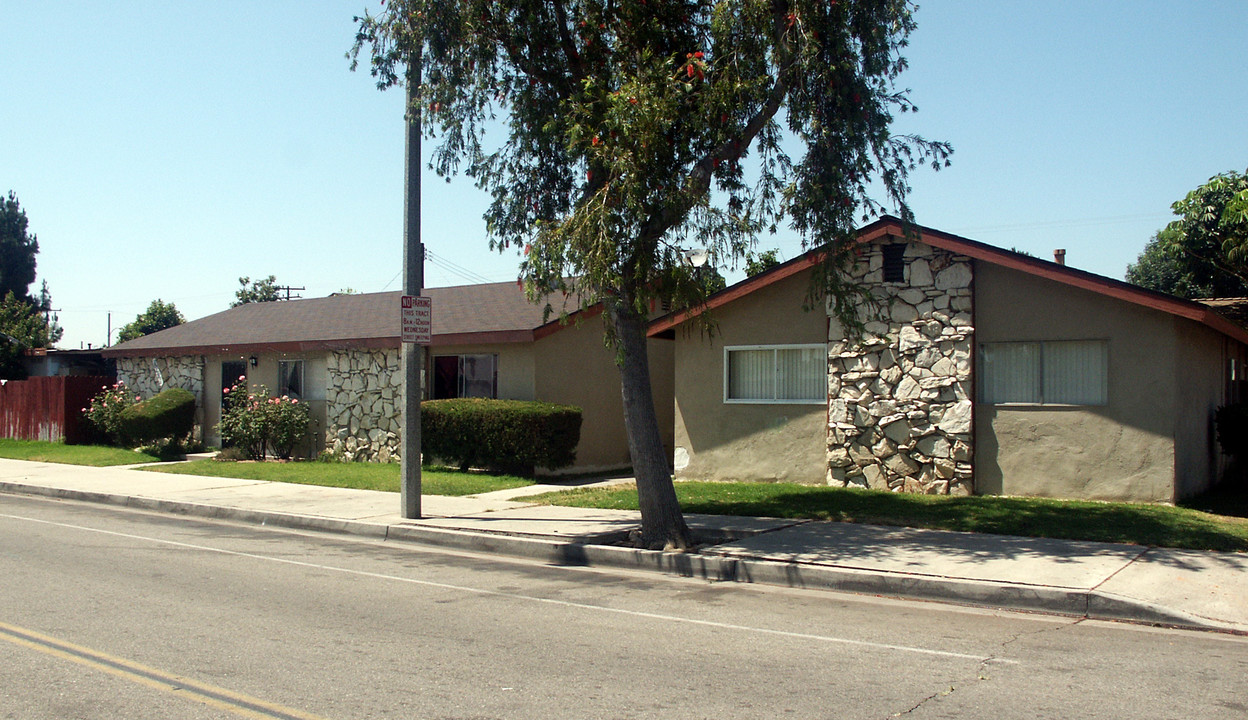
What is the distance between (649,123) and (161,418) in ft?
61.3

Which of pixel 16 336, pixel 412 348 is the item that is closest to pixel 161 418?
pixel 412 348

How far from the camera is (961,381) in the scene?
1472cm

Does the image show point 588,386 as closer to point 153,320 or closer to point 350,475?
point 350,475

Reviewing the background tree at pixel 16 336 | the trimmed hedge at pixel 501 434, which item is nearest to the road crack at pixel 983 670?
the trimmed hedge at pixel 501 434

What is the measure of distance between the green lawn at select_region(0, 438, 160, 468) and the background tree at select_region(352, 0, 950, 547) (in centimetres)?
1513

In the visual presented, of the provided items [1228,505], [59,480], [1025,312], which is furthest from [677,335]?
[59,480]

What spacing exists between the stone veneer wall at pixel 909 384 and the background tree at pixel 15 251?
203 ft

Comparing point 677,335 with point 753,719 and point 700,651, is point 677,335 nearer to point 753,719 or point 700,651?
point 700,651

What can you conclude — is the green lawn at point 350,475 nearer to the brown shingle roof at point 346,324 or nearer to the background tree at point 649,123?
the brown shingle roof at point 346,324

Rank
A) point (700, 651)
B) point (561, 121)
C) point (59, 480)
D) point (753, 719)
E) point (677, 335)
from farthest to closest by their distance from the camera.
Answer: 1. point (59, 480)
2. point (677, 335)
3. point (561, 121)
4. point (700, 651)
5. point (753, 719)

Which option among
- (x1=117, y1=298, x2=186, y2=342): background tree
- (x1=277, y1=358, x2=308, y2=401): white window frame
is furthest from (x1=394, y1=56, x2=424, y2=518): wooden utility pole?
(x1=117, y1=298, x2=186, y2=342): background tree

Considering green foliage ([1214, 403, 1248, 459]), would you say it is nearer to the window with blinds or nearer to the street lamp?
the window with blinds

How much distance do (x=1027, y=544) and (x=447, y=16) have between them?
905 centimetres

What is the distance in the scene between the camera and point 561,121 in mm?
11438
